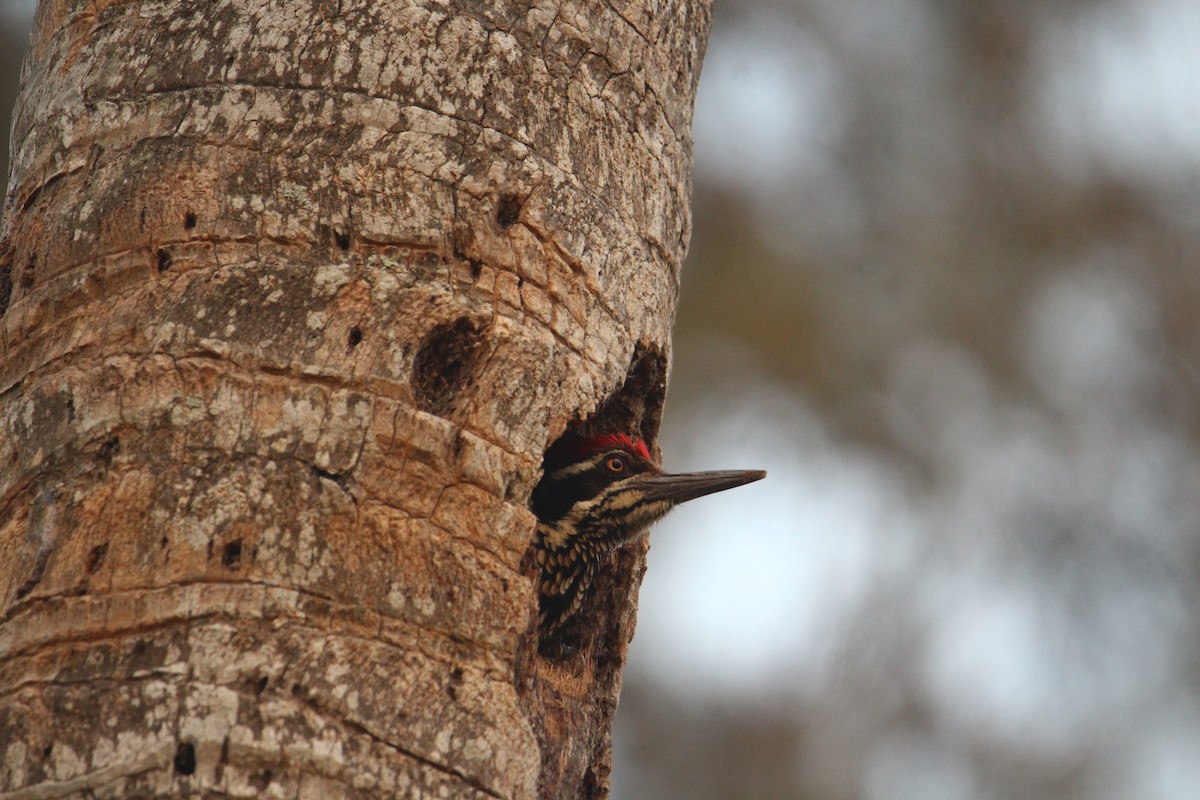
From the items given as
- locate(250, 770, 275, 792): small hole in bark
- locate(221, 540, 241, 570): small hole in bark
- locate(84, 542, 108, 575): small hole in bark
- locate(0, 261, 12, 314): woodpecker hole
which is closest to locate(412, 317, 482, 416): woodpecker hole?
locate(221, 540, 241, 570): small hole in bark

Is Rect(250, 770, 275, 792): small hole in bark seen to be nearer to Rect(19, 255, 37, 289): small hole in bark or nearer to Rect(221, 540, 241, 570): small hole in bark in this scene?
Rect(221, 540, 241, 570): small hole in bark

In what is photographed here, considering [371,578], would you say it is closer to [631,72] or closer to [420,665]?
[420,665]

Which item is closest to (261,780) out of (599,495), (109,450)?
(109,450)

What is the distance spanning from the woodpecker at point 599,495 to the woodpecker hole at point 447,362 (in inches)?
32.0

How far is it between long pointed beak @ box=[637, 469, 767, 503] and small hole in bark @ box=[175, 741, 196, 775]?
174cm

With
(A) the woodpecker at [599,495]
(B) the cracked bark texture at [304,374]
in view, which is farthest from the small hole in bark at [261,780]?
(A) the woodpecker at [599,495]

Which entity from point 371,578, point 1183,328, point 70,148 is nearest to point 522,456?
point 371,578

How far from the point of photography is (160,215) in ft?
10.00

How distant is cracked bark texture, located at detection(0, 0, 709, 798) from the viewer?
2.64m

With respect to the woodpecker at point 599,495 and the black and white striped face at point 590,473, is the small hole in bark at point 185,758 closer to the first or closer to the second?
the woodpecker at point 599,495

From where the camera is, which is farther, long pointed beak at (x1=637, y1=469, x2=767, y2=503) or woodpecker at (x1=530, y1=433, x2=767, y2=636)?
long pointed beak at (x1=637, y1=469, x2=767, y2=503)

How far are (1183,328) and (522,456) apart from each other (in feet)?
22.1

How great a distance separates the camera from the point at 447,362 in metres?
3.10

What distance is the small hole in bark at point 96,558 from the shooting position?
2.76 metres
